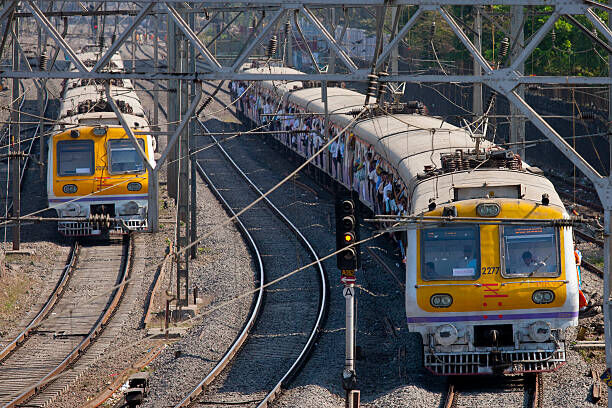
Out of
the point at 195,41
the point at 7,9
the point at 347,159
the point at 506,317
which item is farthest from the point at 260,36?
the point at 347,159

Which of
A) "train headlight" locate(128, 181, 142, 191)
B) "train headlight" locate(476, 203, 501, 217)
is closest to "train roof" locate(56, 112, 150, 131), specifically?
"train headlight" locate(128, 181, 142, 191)

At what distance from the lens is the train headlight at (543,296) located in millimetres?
12719

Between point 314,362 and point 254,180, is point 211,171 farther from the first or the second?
point 314,362

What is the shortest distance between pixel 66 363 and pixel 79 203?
7.89 meters

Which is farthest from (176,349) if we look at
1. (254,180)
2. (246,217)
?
(254,180)

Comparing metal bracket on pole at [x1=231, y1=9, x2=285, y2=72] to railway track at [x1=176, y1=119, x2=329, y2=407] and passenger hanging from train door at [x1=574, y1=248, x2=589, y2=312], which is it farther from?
passenger hanging from train door at [x1=574, y1=248, x2=589, y2=312]

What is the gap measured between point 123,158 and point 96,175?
0.74 metres

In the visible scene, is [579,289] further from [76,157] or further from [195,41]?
[76,157]

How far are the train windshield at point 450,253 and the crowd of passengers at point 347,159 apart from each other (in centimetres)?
247

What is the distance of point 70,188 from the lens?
22109 mm

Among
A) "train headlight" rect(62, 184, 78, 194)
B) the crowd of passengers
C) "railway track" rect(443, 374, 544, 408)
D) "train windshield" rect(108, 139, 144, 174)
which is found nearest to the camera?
"railway track" rect(443, 374, 544, 408)

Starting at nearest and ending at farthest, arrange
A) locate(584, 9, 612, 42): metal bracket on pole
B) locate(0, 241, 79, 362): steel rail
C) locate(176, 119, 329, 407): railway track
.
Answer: locate(584, 9, 612, 42): metal bracket on pole → locate(176, 119, 329, 407): railway track → locate(0, 241, 79, 362): steel rail

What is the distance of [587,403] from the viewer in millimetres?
11922

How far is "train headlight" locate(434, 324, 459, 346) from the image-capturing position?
12742 millimetres
